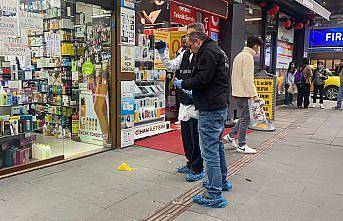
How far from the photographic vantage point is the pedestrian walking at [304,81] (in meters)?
10.9

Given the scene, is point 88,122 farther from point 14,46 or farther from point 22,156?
point 14,46

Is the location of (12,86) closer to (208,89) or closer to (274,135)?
(208,89)

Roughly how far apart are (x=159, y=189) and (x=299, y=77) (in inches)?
347

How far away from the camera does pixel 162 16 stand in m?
6.57

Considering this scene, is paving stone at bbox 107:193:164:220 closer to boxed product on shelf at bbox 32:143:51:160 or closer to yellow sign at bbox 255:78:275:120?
boxed product on shelf at bbox 32:143:51:160

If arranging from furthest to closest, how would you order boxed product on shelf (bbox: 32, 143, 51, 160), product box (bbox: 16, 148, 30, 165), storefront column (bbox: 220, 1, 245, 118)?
1. storefront column (bbox: 220, 1, 245, 118)
2. boxed product on shelf (bbox: 32, 143, 51, 160)
3. product box (bbox: 16, 148, 30, 165)

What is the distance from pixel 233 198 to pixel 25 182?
2.37 meters

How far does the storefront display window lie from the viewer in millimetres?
4367

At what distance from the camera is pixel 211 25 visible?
7781 mm

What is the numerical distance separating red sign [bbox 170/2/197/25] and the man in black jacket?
11.1 ft

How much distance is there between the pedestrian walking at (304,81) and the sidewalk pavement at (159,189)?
5718mm

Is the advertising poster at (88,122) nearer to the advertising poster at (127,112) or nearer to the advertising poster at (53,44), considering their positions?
the advertising poster at (127,112)

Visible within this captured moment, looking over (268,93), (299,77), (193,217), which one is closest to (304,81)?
(299,77)

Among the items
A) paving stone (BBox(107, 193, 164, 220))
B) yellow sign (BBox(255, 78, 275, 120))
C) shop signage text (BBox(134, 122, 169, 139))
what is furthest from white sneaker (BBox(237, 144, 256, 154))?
paving stone (BBox(107, 193, 164, 220))
